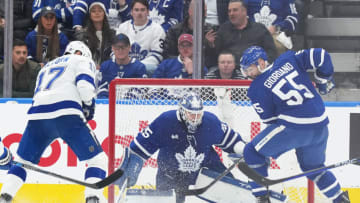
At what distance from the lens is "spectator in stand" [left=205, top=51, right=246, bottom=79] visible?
6207mm

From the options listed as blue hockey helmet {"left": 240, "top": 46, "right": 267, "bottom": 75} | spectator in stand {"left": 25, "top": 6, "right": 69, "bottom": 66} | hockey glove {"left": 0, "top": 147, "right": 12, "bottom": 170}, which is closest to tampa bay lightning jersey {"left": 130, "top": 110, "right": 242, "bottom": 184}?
blue hockey helmet {"left": 240, "top": 46, "right": 267, "bottom": 75}

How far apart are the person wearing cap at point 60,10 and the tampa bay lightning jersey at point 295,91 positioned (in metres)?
1.43

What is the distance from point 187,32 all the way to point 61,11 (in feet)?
2.79

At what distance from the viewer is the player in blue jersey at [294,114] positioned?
5742mm

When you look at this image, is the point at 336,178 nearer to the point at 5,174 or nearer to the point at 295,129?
the point at 295,129

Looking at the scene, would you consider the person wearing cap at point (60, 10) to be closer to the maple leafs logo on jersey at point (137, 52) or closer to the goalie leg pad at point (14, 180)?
the maple leafs logo on jersey at point (137, 52)

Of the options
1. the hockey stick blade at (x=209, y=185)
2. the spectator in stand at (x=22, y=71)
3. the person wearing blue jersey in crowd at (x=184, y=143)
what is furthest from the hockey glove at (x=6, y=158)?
the hockey stick blade at (x=209, y=185)

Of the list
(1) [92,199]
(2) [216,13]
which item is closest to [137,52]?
(2) [216,13]

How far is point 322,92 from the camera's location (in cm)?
581

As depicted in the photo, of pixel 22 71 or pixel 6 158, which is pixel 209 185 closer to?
pixel 6 158

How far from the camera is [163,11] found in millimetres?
6410

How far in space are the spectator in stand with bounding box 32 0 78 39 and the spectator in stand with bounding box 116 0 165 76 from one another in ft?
1.09

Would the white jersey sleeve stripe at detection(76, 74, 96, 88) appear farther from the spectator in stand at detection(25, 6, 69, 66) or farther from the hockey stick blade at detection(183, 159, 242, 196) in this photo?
the hockey stick blade at detection(183, 159, 242, 196)

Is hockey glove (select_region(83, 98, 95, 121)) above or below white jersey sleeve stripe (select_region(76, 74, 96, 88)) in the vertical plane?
below
